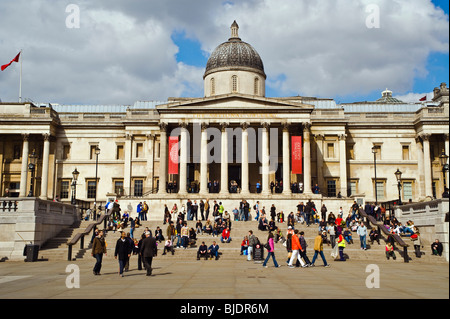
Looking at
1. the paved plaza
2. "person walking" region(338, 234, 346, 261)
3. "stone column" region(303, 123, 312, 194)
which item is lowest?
the paved plaza

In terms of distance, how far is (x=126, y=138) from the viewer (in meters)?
53.4

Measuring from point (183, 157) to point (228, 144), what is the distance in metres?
5.03

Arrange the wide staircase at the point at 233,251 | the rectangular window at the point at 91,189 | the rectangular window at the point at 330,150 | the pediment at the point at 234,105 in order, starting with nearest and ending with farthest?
the wide staircase at the point at 233,251, the pediment at the point at 234,105, the rectangular window at the point at 330,150, the rectangular window at the point at 91,189

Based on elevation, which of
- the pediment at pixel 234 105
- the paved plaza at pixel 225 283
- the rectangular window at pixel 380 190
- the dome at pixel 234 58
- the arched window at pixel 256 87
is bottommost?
the paved plaza at pixel 225 283

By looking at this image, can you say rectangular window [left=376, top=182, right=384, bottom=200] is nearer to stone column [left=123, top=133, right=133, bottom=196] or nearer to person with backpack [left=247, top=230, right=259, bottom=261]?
stone column [left=123, top=133, right=133, bottom=196]

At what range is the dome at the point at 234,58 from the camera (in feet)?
173

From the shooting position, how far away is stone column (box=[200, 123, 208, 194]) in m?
45.5

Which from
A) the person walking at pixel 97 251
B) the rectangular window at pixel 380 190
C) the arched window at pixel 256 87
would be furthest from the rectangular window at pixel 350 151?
the person walking at pixel 97 251

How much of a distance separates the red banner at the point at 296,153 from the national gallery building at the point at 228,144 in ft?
2.29

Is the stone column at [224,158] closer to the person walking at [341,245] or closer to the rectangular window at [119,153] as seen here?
the rectangular window at [119,153]

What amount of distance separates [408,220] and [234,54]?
28476 mm

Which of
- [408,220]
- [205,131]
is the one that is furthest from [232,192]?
[408,220]

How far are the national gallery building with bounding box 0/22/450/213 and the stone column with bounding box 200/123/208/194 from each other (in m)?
0.21

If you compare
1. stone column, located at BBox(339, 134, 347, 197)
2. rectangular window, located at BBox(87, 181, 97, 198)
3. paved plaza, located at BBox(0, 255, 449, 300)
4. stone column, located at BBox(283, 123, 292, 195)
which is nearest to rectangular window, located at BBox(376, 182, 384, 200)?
stone column, located at BBox(339, 134, 347, 197)
